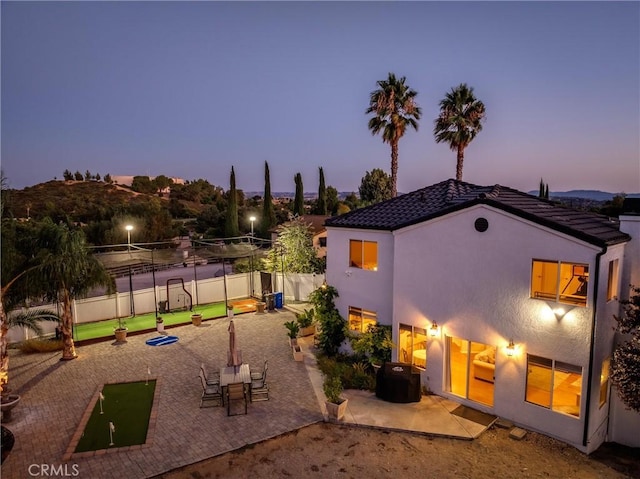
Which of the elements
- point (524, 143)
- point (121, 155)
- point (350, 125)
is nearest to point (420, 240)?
point (524, 143)

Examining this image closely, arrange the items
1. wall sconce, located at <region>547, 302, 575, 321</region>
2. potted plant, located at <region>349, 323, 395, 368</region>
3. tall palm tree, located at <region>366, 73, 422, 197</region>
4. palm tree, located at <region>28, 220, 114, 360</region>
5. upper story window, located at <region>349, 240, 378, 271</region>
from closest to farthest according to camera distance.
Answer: wall sconce, located at <region>547, 302, 575, 321</region>
palm tree, located at <region>28, 220, 114, 360</region>
potted plant, located at <region>349, 323, 395, 368</region>
upper story window, located at <region>349, 240, 378, 271</region>
tall palm tree, located at <region>366, 73, 422, 197</region>

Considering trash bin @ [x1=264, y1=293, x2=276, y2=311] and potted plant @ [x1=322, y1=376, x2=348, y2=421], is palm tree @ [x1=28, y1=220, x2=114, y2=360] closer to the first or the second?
trash bin @ [x1=264, y1=293, x2=276, y2=311]

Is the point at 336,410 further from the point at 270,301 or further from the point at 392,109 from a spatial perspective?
the point at 392,109

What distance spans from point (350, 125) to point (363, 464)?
97364mm

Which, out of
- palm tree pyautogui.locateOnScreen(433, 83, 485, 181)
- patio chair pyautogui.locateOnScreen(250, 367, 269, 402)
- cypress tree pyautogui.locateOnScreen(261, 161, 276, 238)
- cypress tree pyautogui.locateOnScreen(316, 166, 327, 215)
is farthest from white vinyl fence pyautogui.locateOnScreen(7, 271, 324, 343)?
cypress tree pyautogui.locateOnScreen(316, 166, 327, 215)

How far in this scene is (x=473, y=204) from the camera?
12188mm

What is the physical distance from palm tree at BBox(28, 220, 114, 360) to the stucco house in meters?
11.5

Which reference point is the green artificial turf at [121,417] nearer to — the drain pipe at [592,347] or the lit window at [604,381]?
the drain pipe at [592,347]

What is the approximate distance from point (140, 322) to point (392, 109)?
924 inches

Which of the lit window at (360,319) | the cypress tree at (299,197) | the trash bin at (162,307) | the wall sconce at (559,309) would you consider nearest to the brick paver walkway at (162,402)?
the lit window at (360,319)

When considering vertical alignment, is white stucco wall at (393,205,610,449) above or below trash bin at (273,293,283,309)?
above

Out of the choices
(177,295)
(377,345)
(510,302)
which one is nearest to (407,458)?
(377,345)

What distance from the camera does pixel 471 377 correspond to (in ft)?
42.1

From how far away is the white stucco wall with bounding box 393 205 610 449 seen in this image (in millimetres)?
10695
